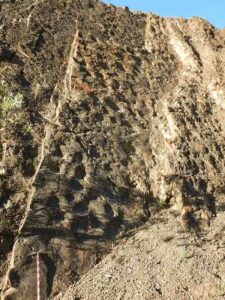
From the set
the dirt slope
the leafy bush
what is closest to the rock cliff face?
the leafy bush

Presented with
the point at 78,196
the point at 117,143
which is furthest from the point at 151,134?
the point at 78,196

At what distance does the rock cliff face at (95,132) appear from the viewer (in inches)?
317

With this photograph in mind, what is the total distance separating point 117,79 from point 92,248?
17.5ft

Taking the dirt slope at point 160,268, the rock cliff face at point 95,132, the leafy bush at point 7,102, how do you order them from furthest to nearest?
the leafy bush at point 7,102 < the rock cliff face at point 95,132 < the dirt slope at point 160,268

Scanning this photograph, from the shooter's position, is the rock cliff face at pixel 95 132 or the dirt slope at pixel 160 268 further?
the rock cliff face at pixel 95 132

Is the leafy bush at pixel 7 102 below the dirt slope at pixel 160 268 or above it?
above

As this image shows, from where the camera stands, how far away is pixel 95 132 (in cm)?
1019

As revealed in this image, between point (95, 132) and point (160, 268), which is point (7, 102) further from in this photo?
point (160, 268)

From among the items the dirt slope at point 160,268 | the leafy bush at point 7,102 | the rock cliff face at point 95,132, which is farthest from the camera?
the leafy bush at point 7,102

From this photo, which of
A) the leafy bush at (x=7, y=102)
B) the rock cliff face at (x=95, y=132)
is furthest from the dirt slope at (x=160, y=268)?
the leafy bush at (x=7, y=102)

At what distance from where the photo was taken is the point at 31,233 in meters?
7.84

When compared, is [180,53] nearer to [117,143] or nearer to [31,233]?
[117,143]

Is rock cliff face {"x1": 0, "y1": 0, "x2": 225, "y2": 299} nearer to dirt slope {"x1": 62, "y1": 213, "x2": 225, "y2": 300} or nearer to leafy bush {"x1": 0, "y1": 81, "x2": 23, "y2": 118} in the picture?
leafy bush {"x1": 0, "y1": 81, "x2": 23, "y2": 118}

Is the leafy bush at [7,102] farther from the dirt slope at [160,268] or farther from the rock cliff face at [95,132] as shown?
the dirt slope at [160,268]
